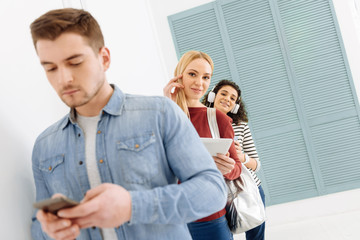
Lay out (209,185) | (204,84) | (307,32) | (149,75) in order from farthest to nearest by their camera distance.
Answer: (307,32) < (149,75) < (204,84) < (209,185)

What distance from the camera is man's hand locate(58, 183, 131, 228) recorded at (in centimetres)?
75

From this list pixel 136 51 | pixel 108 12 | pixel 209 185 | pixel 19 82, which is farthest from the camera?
pixel 136 51

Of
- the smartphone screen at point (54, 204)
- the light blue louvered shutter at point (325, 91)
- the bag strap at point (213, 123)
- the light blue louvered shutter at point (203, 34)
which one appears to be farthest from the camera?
the light blue louvered shutter at point (203, 34)

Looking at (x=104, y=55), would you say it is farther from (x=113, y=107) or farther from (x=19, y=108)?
(x=19, y=108)

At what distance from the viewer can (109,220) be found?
771 mm

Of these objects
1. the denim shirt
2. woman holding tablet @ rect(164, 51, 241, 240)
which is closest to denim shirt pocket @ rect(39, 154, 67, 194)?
the denim shirt

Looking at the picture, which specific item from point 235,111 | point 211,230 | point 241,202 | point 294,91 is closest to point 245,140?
point 235,111

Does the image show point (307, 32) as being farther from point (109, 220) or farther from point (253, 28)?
point (109, 220)

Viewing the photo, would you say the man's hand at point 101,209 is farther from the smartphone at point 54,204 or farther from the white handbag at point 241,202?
the white handbag at point 241,202

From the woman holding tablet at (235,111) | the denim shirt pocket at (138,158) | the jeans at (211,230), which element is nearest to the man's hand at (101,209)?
the denim shirt pocket at (138,158)

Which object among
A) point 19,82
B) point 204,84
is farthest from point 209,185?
point 204,84

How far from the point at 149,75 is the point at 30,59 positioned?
1952 millimetres

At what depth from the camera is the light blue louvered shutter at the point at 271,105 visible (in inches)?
Result: 158

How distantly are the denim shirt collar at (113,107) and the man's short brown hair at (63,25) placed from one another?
0.16 m
